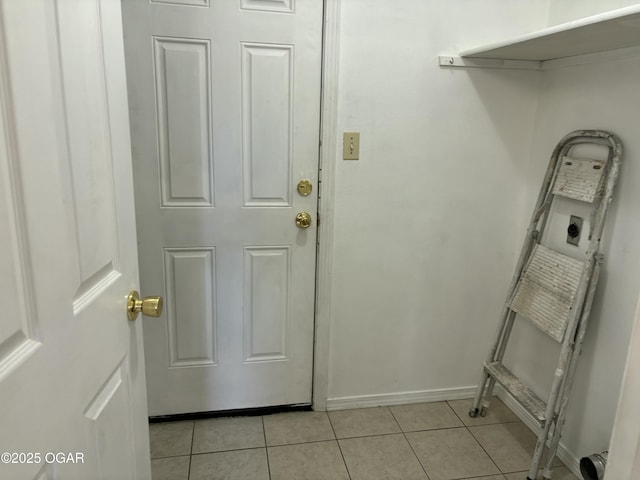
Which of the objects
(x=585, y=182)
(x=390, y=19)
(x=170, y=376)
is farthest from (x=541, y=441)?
(x=390, y=19)

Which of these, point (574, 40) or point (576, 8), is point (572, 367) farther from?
point (576, 8)

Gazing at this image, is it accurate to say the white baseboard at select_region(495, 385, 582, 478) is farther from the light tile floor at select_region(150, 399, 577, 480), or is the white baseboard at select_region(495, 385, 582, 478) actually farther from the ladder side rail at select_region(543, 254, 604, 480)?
the ladder side rail at select_region(543, 254, 604, 480)

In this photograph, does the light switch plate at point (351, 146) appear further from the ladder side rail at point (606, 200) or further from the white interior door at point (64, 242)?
the white interior door at point (64, 242)

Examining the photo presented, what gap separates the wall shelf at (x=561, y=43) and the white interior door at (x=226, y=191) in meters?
0.68

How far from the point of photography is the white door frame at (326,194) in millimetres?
1791

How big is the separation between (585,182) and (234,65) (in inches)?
55.5

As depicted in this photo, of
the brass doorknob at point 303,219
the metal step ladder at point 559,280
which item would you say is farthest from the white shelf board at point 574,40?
the brass doorknob at point 303,219

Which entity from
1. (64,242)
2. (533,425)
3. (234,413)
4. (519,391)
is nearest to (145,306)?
(64,242)

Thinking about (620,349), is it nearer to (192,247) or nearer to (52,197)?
(192,247)

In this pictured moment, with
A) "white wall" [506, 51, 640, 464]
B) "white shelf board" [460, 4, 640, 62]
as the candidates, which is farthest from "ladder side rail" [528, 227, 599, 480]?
"white shelf board" [460, 4, 640, 62]

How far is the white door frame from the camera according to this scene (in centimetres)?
179

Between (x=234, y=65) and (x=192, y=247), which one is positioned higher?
(x=234, y=65)

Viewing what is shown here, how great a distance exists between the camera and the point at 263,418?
211 cm

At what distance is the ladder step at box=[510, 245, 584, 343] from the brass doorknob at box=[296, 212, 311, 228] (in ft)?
3.18
